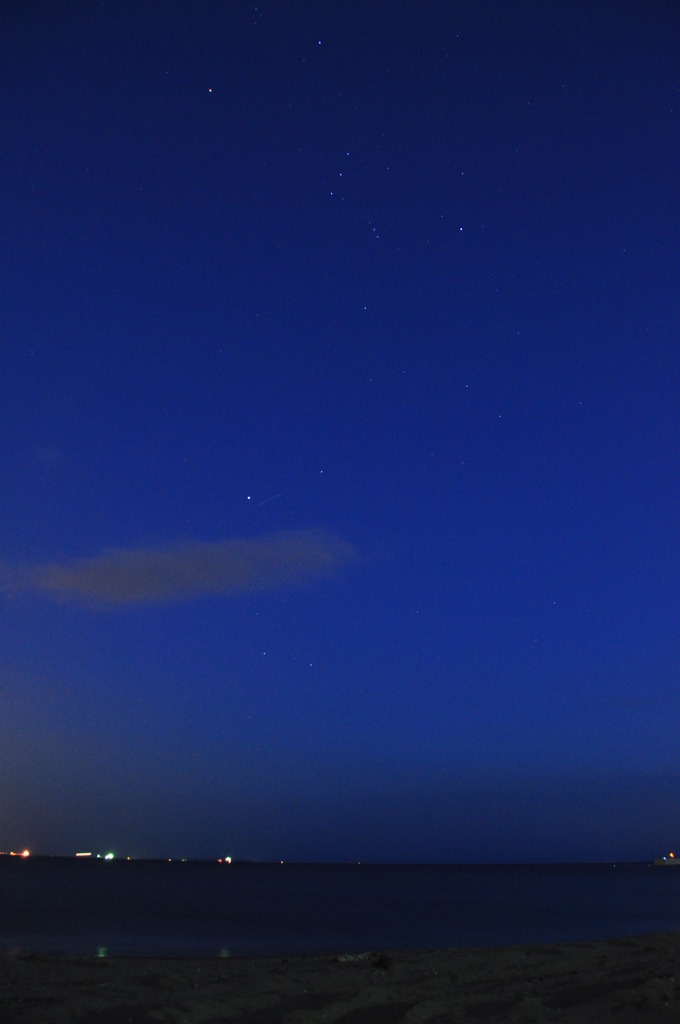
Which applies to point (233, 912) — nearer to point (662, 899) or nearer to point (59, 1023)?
point (662, 899)

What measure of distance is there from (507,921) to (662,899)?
3069 cm

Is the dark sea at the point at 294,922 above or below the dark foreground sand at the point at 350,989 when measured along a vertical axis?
below

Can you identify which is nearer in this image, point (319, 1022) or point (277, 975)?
point (319, 1022)

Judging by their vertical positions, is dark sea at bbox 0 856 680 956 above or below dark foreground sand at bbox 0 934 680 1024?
below

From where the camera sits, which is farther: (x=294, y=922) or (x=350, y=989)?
(x=294, y=922)

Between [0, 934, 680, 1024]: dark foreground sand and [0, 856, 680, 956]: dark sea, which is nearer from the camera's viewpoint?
[0, 934, 680, 1024]: dark foreground sand

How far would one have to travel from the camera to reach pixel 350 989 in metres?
12.9

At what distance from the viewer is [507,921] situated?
151 feet

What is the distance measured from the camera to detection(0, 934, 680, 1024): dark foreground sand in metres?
11.1

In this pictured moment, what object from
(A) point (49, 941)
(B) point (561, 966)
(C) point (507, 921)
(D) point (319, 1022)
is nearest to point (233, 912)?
(C) point (507, 921)

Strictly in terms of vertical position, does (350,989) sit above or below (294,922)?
above

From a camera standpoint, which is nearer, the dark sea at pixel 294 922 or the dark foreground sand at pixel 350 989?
the dark foreground sand at pixel 350 989

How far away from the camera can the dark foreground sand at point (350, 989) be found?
1110 centimetres

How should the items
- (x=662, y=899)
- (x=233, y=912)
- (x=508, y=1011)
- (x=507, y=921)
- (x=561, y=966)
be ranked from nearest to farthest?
(x=508, y=1011)
(x=561, y=966)
(x=507, y=921)
(x=233, y=912)
(x=662, y=899)
